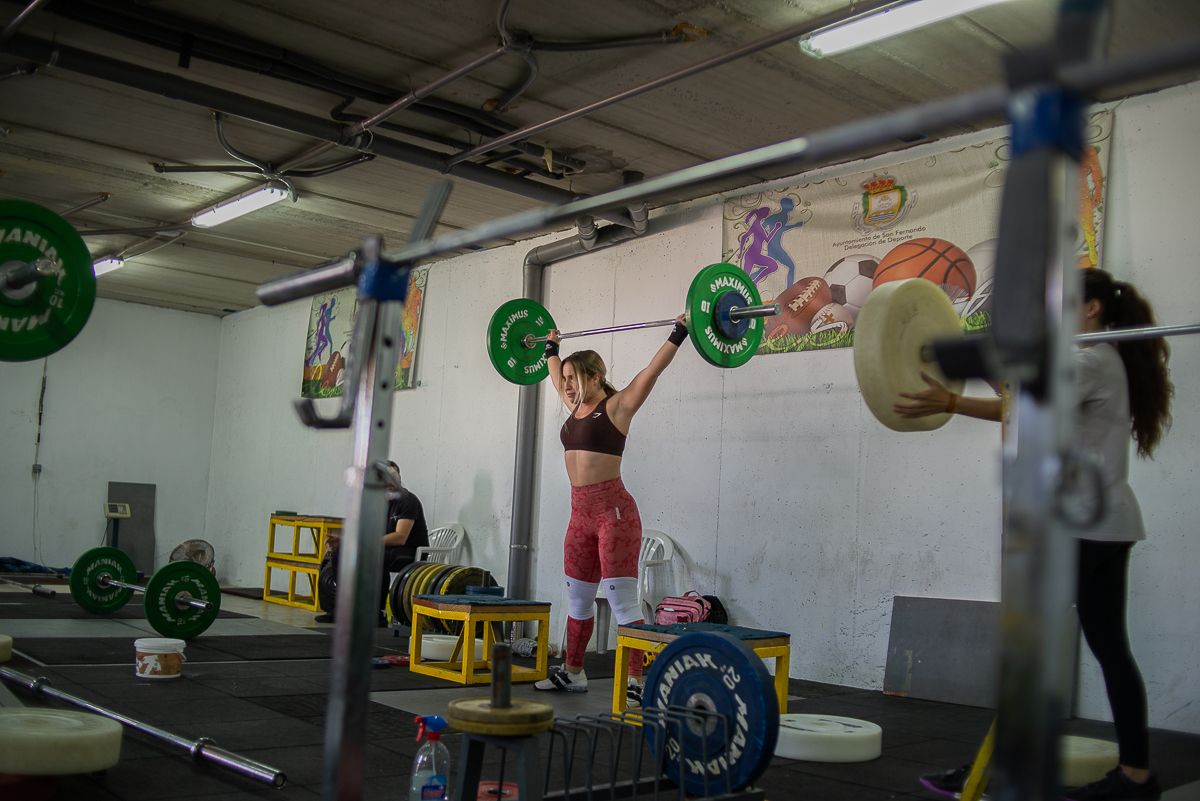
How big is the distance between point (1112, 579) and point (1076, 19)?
185 centimetres

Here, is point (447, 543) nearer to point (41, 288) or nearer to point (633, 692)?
point (633, 692)

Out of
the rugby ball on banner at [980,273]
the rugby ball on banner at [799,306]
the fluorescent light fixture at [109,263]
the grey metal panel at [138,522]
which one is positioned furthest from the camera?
the grey metal panel at [138,522]

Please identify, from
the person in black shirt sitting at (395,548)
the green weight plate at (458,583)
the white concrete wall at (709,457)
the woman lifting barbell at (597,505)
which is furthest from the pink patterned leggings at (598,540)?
the person in black shirt sitting at (395,548)

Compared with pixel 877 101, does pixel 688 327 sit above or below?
below

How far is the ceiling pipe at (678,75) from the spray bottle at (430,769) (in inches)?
112

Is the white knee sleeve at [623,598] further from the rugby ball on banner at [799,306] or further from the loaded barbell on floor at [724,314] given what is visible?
the rugby ball on banner at [799,306]

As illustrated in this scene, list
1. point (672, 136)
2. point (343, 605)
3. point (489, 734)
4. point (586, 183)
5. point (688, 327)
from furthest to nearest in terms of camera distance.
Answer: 1. point (586, 183)
2. point (672, 136)
3. point (688, 327)
4. point (489, 734)
5. point (343, 605)

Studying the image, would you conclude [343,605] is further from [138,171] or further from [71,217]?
[71,217]

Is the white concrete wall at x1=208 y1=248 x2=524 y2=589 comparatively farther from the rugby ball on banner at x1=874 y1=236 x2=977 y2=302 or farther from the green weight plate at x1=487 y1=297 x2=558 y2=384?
the rugby ball on banner at x1=874 y1=236 x2=977 y2=302

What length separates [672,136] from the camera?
524 centimetres

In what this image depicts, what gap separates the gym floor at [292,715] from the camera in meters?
2.70

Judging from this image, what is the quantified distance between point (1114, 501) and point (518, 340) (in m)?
3.61

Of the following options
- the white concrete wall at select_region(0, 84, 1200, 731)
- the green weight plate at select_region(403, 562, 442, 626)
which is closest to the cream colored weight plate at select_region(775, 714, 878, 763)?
the white concrete wall at select_region(0, 84, 1200, 731)

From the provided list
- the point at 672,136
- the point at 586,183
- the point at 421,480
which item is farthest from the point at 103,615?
the point at 672,136
